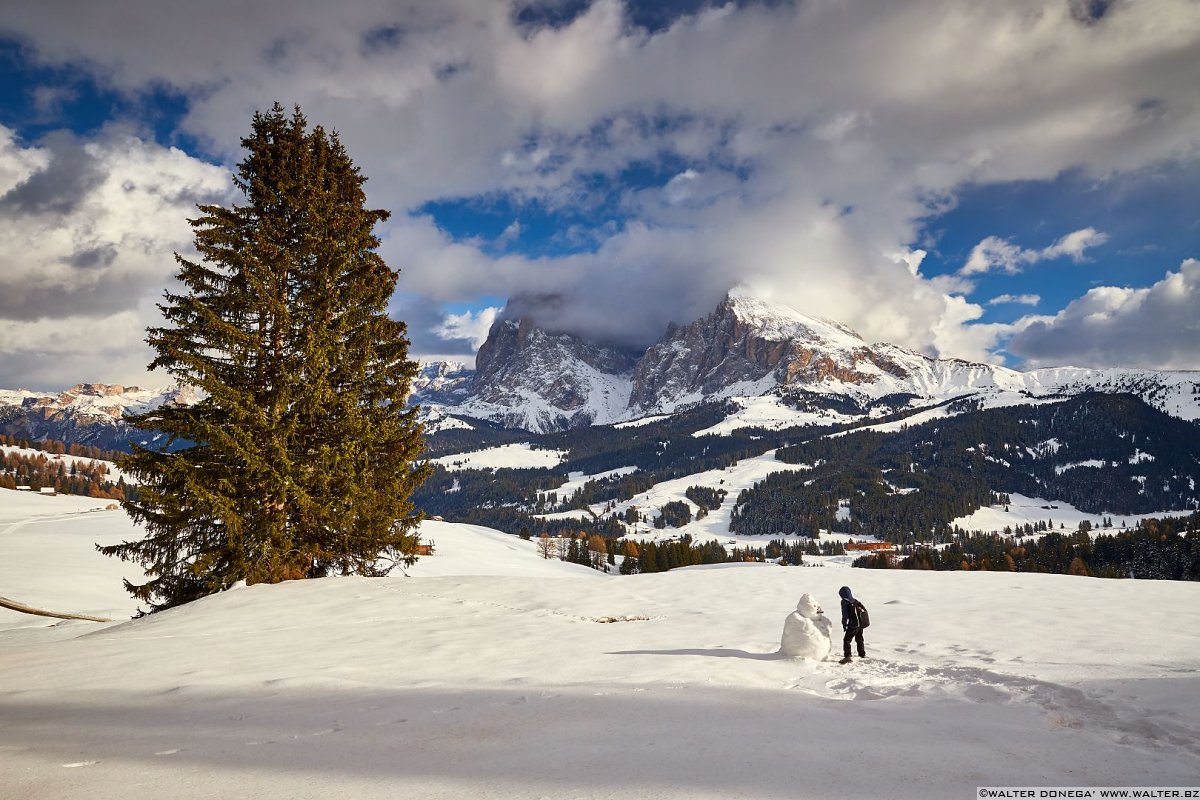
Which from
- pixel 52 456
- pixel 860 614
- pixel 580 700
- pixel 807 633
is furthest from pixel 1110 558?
pixel 52 456

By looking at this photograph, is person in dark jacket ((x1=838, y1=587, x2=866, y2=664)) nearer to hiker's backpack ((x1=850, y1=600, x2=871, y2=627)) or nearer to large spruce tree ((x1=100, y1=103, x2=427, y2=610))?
hiker's backpack ((x1=850, y1=600, x2=871, y2=627))

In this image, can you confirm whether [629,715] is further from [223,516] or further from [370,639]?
[223,516]

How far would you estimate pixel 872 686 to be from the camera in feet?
28.5

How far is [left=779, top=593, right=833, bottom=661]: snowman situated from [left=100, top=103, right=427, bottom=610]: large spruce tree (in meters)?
12.3

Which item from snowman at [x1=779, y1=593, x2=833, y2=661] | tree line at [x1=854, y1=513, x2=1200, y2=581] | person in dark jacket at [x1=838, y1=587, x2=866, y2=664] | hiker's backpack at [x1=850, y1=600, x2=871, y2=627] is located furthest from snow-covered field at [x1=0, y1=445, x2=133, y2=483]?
tree line at [x1=854, y1=513, x2=1200, y2=581]

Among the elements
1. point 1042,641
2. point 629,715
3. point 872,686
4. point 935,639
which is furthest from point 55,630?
point 1042,641

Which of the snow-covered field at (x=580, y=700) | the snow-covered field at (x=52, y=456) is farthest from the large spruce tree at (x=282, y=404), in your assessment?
the snow-covered field at (x=52, y=456)

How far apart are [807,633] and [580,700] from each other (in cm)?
460

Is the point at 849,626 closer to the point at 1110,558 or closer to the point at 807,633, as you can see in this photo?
the point at 807,633

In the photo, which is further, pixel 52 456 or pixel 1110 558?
pixel 52 456

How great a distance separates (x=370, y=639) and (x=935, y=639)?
1122 centimetres

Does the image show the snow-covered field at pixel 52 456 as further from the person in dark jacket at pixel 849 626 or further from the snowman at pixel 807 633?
the person in dark jacket at pixel 849 626

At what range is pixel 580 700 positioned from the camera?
761 cm

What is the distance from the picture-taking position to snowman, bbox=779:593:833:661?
10.1 m
